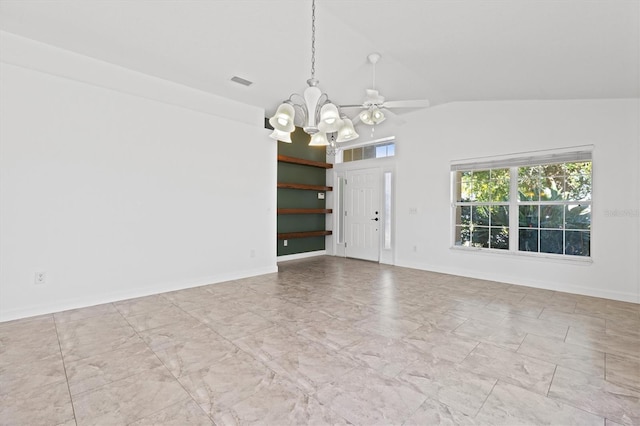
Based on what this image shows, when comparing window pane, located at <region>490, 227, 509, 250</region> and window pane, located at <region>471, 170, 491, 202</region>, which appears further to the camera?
window pane, located at <region>471, 170, 491, 202</region>

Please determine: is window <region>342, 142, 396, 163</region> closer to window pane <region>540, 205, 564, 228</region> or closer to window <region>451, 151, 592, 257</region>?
window <region>451, 151, 592, 257</region>

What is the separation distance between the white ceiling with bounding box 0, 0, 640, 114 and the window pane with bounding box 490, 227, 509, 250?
204cm

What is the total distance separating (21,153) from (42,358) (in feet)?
7.14

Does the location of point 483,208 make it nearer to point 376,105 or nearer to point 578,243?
point 578,243

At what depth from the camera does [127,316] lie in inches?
125

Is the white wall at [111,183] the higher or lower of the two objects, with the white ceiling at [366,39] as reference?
lower

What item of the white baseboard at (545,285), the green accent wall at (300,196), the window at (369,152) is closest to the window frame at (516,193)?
the white baseboard at (545,285)

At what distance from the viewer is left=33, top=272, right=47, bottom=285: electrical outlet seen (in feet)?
10.5

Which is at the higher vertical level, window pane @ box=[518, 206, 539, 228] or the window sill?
window pane @ box=[518, 206, 539, 228]

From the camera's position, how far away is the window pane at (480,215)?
5.00m

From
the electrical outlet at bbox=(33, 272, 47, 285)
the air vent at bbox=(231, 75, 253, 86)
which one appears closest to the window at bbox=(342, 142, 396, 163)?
the air vent at bbox=(231, 75, 253, 86)

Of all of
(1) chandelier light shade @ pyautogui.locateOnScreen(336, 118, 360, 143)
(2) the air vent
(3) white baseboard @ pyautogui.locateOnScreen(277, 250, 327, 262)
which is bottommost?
(3) white baseboard @ pyautogui.locateOnScreen(277, 250, 327, 262)

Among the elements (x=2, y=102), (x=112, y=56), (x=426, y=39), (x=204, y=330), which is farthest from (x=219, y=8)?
(x=204, y=330)

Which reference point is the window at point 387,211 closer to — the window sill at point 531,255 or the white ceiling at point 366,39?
the window sill at point 531,255
